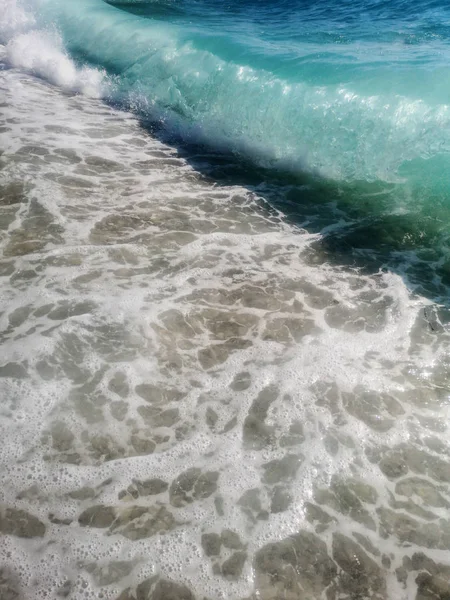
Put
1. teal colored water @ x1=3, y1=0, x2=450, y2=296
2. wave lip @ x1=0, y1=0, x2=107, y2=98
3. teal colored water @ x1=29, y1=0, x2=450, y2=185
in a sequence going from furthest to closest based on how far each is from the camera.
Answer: wave lip @ x1=0, y1=0, x2=107, y2=98 → teal colored water @ x1=29, y1=0, x2=450, y2=185 → teal colored water @ x1=3, y1=0, x2=450, y2=296

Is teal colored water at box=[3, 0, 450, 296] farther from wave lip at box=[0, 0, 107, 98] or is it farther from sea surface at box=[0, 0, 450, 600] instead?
wave lip at box=[0, 0, 107, 98]

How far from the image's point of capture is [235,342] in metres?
4.12

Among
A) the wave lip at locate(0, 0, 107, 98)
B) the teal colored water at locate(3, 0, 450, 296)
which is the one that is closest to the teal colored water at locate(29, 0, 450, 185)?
the teal colored water at locate(3, 0, 450, 296)

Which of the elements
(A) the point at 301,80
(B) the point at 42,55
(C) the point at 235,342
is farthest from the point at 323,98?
(B) the point at 42,55

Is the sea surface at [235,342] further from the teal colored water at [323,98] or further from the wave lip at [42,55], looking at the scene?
the wave lip at [42,55]

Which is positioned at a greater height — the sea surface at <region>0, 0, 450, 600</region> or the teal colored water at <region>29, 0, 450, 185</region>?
the teal colored water at <region>29, 0, 450, 185</region>

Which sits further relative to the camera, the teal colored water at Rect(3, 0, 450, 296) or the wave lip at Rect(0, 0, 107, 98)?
the wave lip at Rect(0, 0, 107, 98)

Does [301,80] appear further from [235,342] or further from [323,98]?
[235,342]

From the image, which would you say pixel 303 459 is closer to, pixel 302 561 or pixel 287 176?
pixel 302 561

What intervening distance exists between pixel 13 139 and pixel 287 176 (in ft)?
15.9

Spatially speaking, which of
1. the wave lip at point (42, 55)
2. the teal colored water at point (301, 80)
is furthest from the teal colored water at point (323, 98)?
the wave lip at point (42, 55)

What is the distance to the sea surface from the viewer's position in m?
2.64

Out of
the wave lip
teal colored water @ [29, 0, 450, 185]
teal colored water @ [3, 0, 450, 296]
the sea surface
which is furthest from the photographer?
the wave lip

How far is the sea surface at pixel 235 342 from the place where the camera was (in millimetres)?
2639
